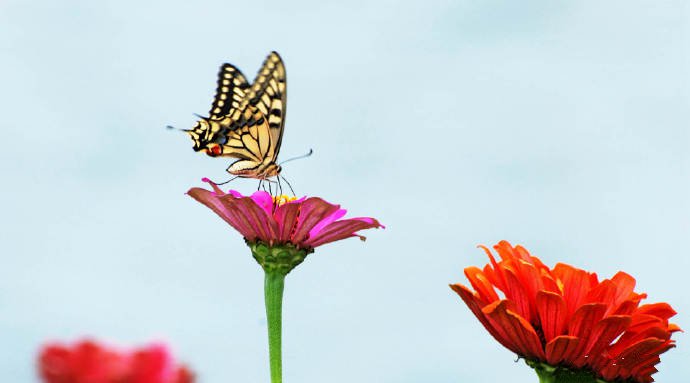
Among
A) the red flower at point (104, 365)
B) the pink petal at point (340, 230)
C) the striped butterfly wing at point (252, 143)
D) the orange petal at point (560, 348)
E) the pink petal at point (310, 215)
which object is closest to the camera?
the red flower at point (104, 365)

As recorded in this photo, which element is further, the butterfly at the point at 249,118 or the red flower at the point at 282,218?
the butterfly at the point at 249,118

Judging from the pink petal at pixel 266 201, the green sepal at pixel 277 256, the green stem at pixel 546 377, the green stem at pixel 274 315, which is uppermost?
the pink petal at pixel 266 201

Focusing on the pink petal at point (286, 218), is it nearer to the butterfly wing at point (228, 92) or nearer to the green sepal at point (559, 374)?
the green sepal at point (559, 374)

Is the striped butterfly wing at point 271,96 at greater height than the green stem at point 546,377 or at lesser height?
greater


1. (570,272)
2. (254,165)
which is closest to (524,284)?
(570,272)

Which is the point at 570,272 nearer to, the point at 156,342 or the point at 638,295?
the point at 638,295

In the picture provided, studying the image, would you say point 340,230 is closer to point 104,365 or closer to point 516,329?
point 516,329

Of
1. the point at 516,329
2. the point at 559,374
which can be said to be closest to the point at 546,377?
the point at 559,374

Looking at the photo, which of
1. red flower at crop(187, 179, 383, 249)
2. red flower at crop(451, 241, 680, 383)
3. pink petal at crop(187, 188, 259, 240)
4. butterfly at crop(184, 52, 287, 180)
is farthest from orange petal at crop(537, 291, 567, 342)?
butterfly at crop(184, 52, 287, 180)

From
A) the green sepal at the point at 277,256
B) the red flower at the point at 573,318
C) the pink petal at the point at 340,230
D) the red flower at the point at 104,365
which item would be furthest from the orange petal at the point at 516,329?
the red flower at the point at 104,365
